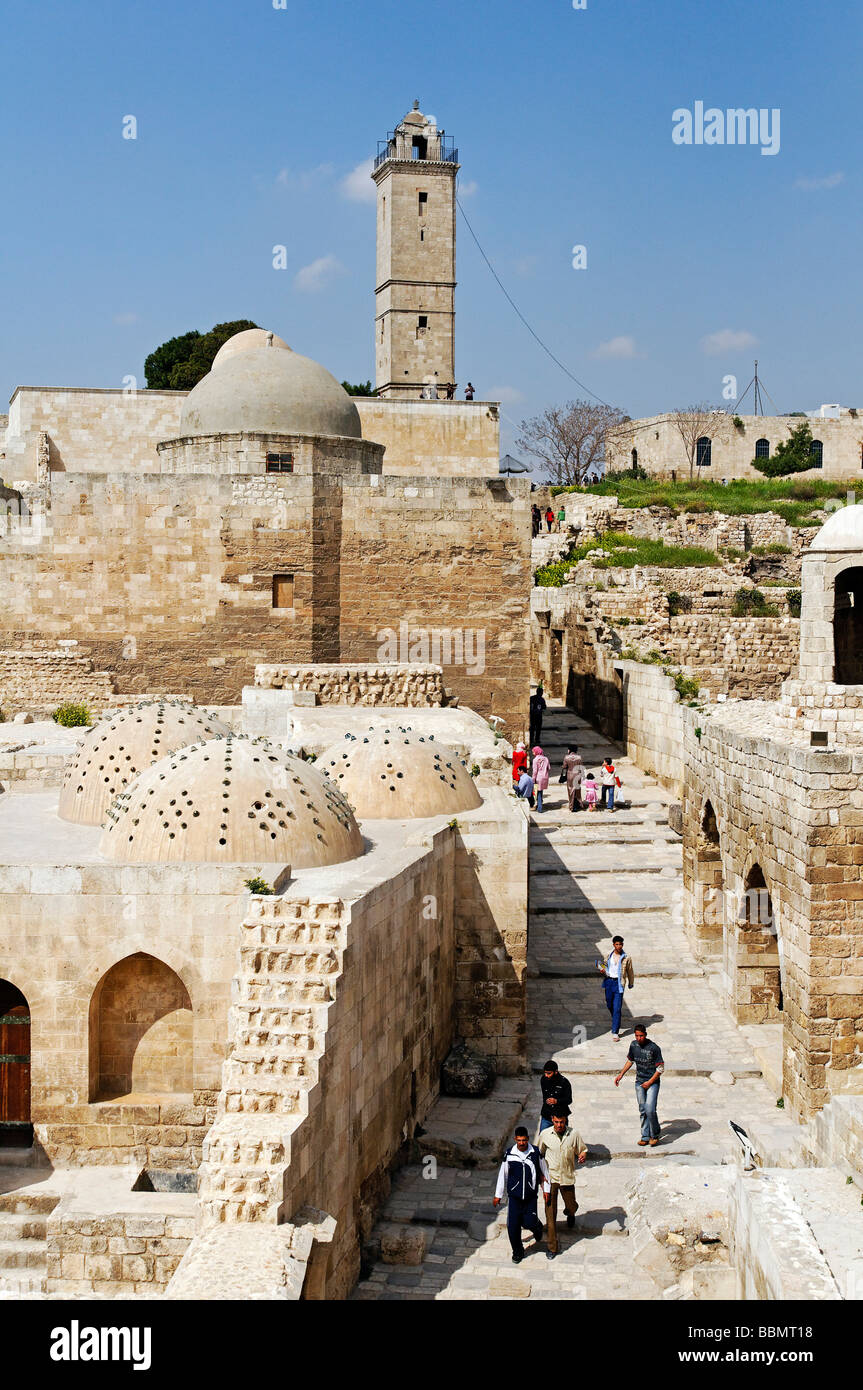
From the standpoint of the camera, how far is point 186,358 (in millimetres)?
44406

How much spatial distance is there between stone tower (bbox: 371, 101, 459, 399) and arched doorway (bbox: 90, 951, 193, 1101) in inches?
1303

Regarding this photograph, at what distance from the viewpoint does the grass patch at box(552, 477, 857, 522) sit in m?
33.3

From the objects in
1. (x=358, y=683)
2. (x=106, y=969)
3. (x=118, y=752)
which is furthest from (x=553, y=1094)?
(x=358, y=683)

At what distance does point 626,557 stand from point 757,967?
1744 cm

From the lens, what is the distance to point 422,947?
8531mm

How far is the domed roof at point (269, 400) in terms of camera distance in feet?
61.5

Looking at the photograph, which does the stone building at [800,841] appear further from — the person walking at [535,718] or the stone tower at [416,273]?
the stone tower at [416,273]

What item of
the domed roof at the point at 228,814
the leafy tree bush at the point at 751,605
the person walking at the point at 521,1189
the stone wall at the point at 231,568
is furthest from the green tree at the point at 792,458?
the person walking at the point at 521,1189

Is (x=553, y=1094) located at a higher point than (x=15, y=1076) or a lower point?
lower

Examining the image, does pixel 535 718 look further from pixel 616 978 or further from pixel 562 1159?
pixel 562 1159

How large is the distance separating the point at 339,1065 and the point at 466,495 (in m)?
13.3
